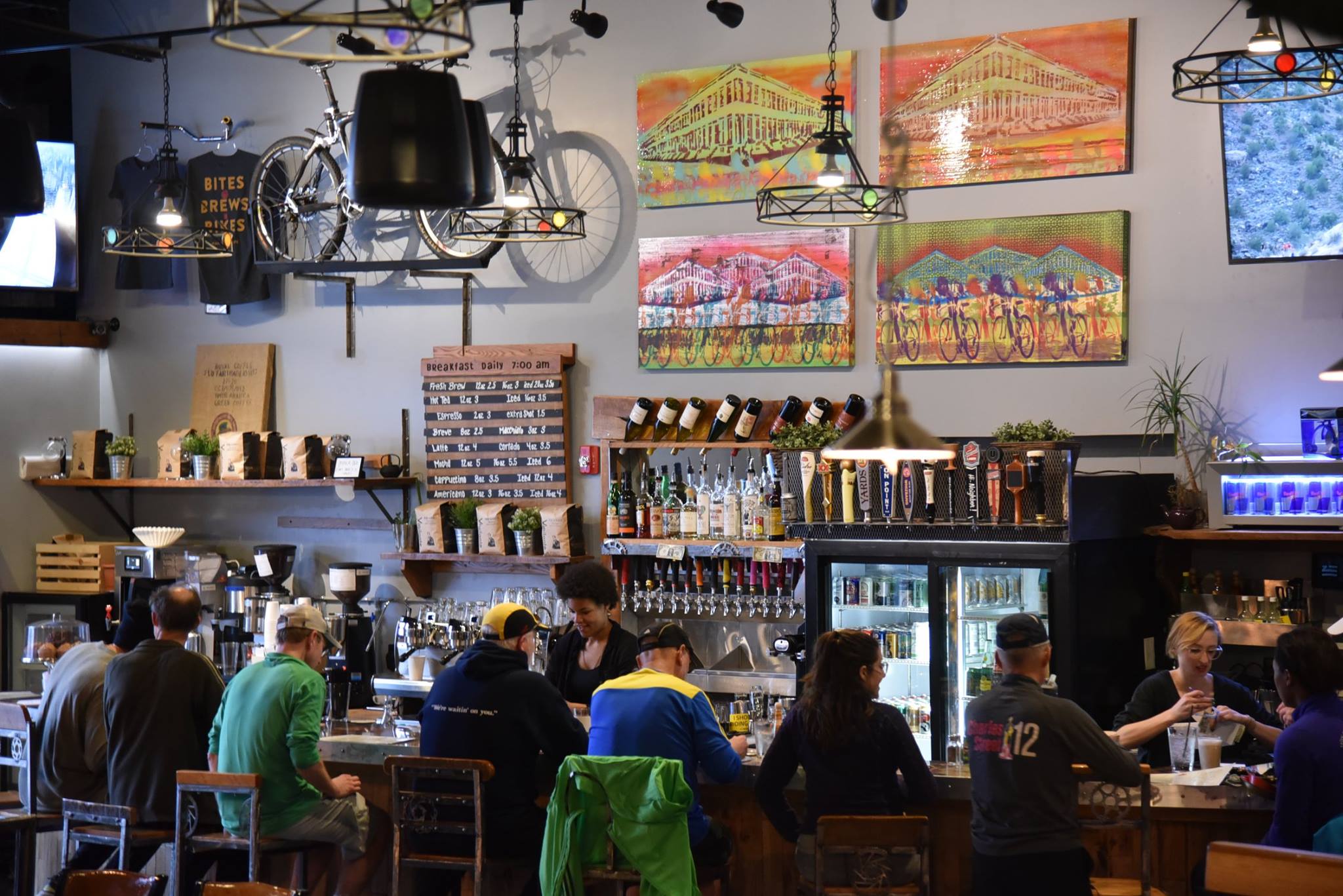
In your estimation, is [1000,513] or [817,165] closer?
[1000,513]

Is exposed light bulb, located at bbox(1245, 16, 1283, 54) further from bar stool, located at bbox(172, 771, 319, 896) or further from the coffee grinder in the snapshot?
the coffee grinder

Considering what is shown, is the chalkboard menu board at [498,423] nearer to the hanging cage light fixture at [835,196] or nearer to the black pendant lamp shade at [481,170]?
the hanging cage light fixture at [835,196]

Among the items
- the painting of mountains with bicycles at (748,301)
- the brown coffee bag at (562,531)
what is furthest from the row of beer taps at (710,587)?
the painting of mountains with bicycles at (748,301)

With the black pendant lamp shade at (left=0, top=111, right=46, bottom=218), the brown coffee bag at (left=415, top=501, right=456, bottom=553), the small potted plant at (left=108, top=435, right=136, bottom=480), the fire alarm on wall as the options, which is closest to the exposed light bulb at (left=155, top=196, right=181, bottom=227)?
the small potted plant at (left=108, top=435, right=136, bottom=480)

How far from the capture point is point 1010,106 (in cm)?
664

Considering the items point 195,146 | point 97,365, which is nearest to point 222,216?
point 195,146

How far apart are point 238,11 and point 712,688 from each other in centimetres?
503

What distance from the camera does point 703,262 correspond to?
732cm

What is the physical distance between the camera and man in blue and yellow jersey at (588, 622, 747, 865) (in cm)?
453

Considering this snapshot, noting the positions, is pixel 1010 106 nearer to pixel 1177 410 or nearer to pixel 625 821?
pixel 1177 410

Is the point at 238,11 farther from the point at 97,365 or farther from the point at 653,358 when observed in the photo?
the point at 97,365

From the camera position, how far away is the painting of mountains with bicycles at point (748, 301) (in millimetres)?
7016

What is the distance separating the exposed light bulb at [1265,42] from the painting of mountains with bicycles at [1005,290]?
1.43 metres

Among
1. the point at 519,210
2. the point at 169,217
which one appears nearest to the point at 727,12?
the point at 519,210
